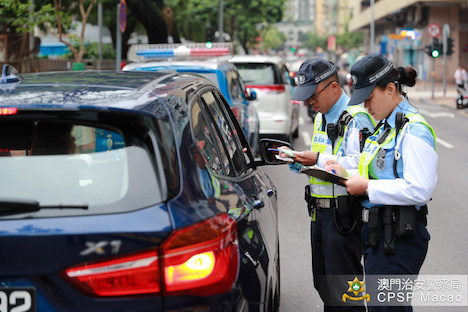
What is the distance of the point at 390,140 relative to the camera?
3379mm

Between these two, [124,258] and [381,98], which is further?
[381,98]

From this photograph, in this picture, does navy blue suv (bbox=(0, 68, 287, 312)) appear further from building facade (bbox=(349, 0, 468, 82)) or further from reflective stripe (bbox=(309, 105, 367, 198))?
building facade (bbox=(349, 0, 468, 82))

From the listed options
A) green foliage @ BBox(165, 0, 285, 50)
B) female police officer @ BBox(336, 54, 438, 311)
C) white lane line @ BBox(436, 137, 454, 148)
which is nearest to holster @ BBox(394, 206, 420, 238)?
female police officer @ BBox(336, 54, 438, 311)

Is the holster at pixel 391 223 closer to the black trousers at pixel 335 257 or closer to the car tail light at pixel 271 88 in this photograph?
the black trousers at pixel 335 257

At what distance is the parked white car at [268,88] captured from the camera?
47.2ft

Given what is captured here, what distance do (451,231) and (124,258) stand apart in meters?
6.13

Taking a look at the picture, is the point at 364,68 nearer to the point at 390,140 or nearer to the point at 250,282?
the point at 390,140

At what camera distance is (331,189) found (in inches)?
161

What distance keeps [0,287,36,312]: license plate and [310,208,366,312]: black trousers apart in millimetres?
1952

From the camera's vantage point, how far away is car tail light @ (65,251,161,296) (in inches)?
96.8

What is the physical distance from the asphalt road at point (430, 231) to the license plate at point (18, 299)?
10.3 feet

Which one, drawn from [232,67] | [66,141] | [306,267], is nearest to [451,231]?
[306,267]

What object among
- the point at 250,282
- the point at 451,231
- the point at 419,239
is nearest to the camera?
the point at 250,282

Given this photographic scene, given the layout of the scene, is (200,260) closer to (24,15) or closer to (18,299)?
(18,299)
